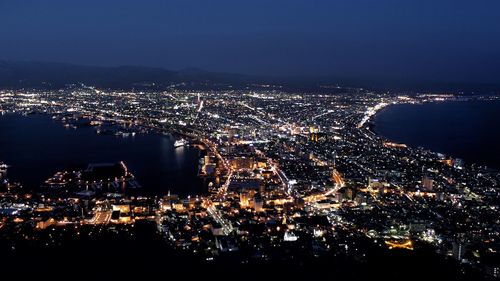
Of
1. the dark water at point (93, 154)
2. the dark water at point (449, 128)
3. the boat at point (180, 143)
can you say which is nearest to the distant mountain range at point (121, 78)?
the dark water at point (449, 128)

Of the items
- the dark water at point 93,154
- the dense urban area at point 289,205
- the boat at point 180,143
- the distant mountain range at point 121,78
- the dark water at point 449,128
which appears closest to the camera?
the dense urban area at point 289,205

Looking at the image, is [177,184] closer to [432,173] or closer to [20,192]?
[20,192]

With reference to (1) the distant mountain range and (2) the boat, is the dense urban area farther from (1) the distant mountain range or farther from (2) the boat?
(1) the distant mountain range

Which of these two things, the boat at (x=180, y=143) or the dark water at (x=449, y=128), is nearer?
the dark water at (x=449, y=128)

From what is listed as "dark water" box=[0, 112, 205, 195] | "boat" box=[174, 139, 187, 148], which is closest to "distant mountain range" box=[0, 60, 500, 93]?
"dark water" box=[0, 112, 205, 195]

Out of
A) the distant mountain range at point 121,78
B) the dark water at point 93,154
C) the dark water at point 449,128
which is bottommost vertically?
the dark water at point 93,154

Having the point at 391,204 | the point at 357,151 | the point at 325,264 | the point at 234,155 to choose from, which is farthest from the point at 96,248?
the point at 357,151

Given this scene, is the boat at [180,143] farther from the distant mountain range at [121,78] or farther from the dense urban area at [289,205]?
the distant mountain range at [121,78]
